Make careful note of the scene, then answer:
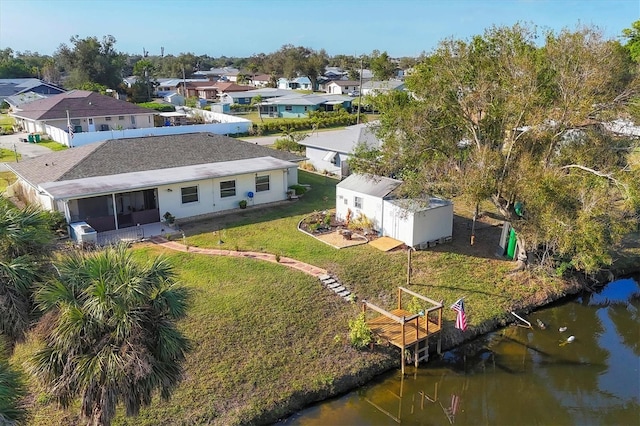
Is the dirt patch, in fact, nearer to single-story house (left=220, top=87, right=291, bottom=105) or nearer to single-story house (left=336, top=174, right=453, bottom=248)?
single-story house (left=336, top=174, right=453, bottom=248)

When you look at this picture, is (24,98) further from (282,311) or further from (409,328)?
(409,328)

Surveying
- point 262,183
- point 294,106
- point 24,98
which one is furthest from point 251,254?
point 24,98

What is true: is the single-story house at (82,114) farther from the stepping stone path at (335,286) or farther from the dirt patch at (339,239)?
the stepping stone path at (335,286)

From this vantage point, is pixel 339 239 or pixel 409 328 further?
pixel 339 239

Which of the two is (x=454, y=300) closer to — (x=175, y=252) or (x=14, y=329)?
(x=175, y=252)

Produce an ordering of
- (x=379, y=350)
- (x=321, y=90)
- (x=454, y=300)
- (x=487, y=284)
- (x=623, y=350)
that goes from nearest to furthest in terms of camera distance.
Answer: (x=379, y=350)
(x=623, y=350)
(x=454, y=300)
(x=487, y=284)
(x=321, y=90)

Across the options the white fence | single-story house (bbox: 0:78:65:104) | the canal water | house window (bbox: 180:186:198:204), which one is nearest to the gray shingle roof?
house window (bbox: 180:186:198:204)

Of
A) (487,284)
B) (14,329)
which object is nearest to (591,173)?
(487,284)
